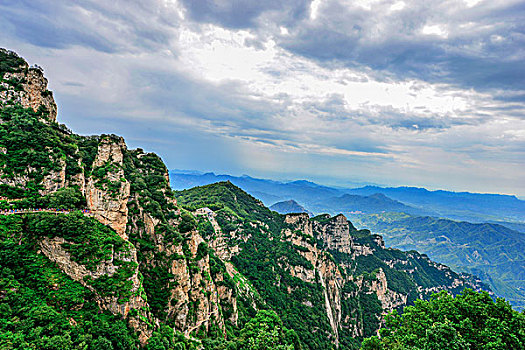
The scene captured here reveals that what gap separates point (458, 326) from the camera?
3441 centimetres

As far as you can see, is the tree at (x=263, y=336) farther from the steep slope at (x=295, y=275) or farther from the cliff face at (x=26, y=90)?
the cliff face at (x=26, y=90)

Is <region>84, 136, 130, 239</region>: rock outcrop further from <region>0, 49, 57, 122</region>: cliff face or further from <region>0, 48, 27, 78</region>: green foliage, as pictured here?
<region>0, 48, 27, 78</region>: green foliage

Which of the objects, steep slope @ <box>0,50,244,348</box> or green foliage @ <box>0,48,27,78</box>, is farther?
green foliage @ <box>0,48,27,78</box>

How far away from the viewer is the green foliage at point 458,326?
30766mm

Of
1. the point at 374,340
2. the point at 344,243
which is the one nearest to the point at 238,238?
the point at 374,340

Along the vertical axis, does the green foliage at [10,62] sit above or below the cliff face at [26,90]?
above

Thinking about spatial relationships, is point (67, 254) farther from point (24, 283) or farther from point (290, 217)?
point (290, 217)

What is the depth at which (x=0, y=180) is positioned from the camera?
33188 mm

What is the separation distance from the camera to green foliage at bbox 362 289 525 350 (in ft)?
101

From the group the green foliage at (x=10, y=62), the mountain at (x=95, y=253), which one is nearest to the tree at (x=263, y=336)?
the mountain at (x=95, y=253)

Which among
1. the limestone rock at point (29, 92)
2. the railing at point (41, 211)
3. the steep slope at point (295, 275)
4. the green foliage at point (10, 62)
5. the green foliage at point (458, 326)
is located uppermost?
the green foliage at point (10, 62)

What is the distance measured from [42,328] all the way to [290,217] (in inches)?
4715

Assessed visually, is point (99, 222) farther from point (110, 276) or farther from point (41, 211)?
point (110, 276)

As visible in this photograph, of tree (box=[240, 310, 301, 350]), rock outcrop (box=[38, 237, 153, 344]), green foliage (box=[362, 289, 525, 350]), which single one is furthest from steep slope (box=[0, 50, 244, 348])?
green foliage (box=[362, 289, 525, 350])
